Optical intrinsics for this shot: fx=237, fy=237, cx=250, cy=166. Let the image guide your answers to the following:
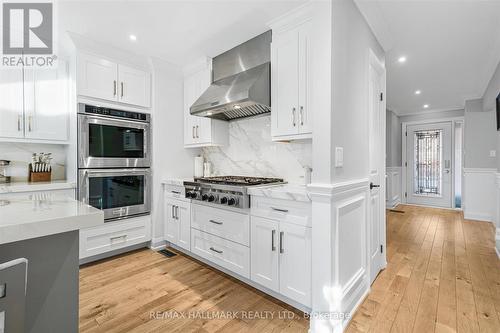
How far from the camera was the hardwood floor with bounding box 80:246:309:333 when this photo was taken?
1.70 metres

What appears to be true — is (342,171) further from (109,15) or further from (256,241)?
(109,15)

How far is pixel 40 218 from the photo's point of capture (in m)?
0.82

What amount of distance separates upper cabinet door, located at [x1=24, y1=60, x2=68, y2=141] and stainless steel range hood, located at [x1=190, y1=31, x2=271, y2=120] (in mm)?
1569

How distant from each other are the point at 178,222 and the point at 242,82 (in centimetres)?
181

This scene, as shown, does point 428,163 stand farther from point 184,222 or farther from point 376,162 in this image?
point 184,222

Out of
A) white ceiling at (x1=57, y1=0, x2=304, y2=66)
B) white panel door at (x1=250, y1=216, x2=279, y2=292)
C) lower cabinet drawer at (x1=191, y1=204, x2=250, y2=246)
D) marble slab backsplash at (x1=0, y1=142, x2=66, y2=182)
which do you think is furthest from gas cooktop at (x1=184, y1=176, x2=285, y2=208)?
marble slab backsplash at (x1=0, y1=142, x2=66, y2=182)

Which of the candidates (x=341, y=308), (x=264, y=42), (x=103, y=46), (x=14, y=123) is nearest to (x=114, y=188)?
(x=14, y=123)

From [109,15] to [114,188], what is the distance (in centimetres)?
178

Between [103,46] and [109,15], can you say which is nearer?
[109,15]

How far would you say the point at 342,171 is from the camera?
175 cm

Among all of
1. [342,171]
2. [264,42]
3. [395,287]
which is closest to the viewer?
[342,171]

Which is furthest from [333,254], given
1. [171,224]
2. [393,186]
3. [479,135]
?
[393,186]

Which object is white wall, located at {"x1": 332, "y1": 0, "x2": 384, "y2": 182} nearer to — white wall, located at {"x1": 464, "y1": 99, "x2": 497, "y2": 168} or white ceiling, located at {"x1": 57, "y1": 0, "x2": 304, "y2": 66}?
white ceiling, located at {"x1": 57, "y1": 0, "x2": 304, "y2": 66}

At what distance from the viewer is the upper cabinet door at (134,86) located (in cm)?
287
